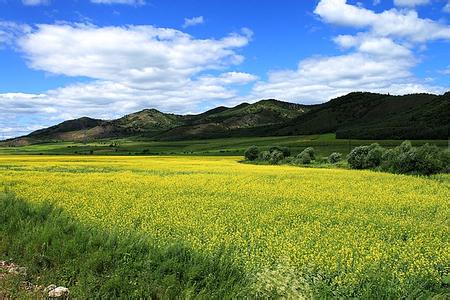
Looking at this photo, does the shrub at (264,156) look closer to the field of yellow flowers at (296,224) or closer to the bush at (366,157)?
the bush at (366,157)

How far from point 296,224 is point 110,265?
677cm

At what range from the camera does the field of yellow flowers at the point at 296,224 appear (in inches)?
348

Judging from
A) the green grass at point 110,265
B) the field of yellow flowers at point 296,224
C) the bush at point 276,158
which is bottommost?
the bush at point 276,158

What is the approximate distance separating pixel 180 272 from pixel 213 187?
14546 mm

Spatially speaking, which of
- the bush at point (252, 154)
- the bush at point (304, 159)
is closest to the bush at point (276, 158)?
the bush at point (304, 159)

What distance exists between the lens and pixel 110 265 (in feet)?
27.5

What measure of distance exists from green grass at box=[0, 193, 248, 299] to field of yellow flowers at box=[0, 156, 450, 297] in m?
0.83

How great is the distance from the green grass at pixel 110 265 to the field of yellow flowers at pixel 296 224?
2.71 feet

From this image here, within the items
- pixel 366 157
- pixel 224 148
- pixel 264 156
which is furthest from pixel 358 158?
pixel 224 148

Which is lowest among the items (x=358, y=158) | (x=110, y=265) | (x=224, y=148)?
(x=224, y=148)

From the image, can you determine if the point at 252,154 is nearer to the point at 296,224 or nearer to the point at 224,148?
the point at 224,148

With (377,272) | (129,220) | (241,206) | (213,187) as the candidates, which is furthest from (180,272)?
(213,187)

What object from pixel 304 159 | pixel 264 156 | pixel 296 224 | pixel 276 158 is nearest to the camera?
pixel 296 224

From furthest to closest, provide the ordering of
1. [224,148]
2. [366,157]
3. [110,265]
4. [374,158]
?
[224,148], [366,157], [374,158], [110,265]
